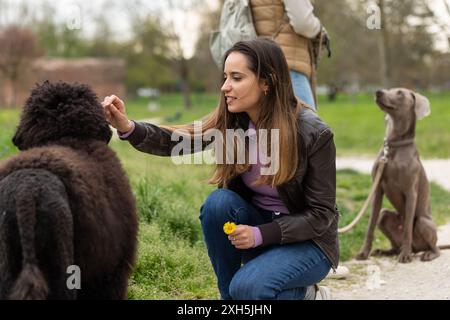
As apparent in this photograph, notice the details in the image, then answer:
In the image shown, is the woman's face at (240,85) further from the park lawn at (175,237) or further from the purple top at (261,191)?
the park lawn at (175,237)

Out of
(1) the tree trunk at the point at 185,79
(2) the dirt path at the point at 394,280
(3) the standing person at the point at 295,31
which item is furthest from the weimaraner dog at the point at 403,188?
(1) the tree trunk at the point at 185,79

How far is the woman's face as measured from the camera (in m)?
3.15

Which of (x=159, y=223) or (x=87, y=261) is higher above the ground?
(x=87, y=261)

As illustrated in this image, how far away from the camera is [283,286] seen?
302 cm

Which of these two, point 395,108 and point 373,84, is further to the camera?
point 373,84

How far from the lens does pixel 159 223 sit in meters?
5.02

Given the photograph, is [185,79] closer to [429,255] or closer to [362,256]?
[362,256]

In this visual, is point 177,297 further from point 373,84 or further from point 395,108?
point 373,84

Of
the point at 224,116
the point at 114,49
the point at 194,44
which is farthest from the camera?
the point at 114,49

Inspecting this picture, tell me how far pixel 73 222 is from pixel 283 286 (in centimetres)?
110

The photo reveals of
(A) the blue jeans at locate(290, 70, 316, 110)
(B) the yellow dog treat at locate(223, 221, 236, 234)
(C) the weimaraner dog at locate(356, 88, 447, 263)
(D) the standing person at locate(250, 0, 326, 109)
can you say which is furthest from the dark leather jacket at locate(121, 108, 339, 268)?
(C) the weimaraner dog at locate(356, 88, 447, 263)

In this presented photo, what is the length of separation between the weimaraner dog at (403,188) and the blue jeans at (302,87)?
84 centimetres
